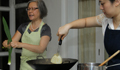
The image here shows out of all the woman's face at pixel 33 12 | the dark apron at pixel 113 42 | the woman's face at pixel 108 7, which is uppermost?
the woman's face at pixel 33 12

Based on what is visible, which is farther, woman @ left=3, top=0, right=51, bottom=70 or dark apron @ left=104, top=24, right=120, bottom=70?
woman @ left=3, top=0, right=51, bottom=70

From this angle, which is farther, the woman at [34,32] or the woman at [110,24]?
the woman at [34,32]

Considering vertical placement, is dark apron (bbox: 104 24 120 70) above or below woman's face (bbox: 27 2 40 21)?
below

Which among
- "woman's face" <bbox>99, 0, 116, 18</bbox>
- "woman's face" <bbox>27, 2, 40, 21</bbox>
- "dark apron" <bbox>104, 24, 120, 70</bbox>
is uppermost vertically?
"woman's face" <bbox>27, 2, 40, 21</bbox>

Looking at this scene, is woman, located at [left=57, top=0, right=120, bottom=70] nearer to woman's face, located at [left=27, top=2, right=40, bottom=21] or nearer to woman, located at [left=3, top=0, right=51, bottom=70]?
woman, located at [left=3, top=0, right=51, bottom=70]

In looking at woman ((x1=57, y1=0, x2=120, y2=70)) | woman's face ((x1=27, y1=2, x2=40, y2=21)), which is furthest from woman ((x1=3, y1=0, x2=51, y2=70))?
woman ((x1=57, y1=0, x2=120, y2=70))

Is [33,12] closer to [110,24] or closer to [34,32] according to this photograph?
[34,32]

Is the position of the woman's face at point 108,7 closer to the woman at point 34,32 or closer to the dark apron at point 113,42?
the dark apron at point 113,42

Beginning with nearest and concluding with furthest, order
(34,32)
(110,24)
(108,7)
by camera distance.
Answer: (108,7) < (110,24) < (34,32)

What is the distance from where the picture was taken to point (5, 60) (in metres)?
3.52

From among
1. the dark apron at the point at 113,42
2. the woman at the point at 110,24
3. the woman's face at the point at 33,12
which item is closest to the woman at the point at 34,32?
the woman's face at the point at 33,12

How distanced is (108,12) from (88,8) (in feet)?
3.98

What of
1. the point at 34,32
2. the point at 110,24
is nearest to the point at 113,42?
the point at 110,24

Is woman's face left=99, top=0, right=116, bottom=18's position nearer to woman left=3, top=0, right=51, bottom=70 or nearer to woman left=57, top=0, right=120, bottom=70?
woman left=57, top=0, right=120, bottom=70
